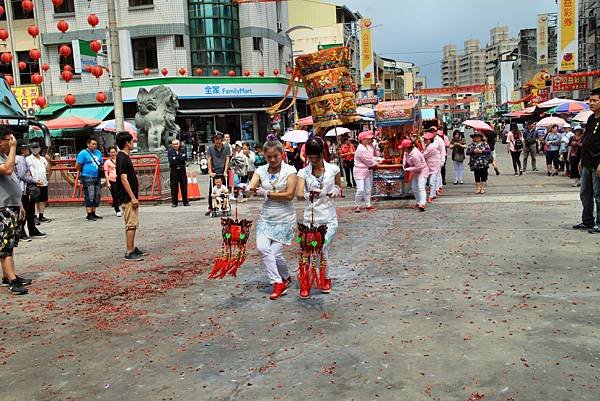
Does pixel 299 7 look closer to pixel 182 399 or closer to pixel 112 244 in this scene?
pixel 112 244

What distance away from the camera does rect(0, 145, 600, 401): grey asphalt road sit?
397cm

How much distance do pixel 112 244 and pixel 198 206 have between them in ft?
15.6

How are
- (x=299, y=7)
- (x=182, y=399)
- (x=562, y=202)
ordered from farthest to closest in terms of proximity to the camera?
(x=299, y=7) → (x=562, y=202) → (x=182, y=399)

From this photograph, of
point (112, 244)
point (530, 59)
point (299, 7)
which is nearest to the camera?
point (112, 244)

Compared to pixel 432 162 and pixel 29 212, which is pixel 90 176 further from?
pixel 432 162

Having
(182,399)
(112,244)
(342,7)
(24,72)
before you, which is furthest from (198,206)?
(342,7)

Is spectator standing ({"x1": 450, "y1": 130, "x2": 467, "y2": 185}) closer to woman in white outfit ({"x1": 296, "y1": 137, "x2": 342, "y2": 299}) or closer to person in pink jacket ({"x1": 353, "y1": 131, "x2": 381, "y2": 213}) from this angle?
person in pink jacket ({"x1": 353, "y1": 131, "x2": 381, "y2": 213})

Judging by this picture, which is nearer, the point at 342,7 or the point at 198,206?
the point at 198,206

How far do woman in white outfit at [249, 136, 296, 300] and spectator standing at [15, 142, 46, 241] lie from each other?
5.88 meters

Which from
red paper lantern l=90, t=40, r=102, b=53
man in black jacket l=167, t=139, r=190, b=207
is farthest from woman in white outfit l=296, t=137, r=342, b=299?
red paper lantern l=90, t=40, r=102, b=53

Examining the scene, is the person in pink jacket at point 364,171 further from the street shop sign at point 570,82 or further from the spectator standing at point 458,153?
the street shop sign at point 570,82

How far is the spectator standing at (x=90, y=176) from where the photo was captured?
12.7 metres

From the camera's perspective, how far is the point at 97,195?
1292 centimetres

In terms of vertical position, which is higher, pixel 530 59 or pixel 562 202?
pixel 530 59
